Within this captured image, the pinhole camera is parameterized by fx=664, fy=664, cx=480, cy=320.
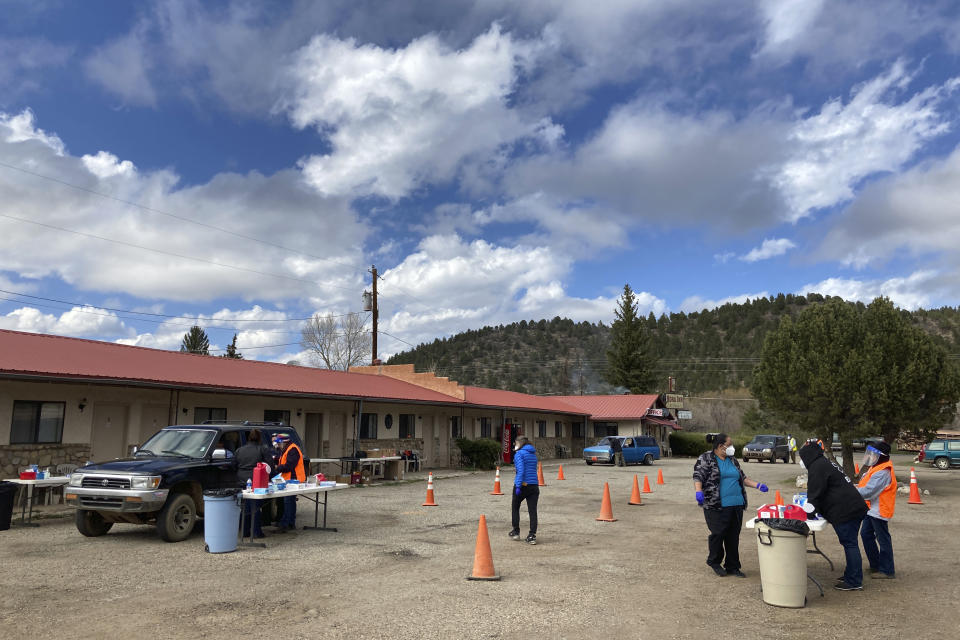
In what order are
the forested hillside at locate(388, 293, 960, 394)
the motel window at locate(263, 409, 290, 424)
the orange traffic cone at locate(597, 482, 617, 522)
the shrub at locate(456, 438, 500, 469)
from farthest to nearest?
the forested hillside at locate(388, 293, 960, 394) → the shrub at locate(456, 438, 500, 469) → the motel window at locate(263, 409, 290, 424) → the orange traffic cone at locate(597, 482, 617, 522)

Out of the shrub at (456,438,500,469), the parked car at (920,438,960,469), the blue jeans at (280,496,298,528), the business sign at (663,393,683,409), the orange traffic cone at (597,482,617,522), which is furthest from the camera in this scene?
the business sign at (663,393,683,409)

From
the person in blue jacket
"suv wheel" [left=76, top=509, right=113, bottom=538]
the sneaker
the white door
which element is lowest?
the sneaker

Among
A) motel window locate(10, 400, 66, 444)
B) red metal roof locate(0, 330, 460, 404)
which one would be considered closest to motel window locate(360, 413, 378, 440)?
red metal roof locate(0, 330, 460, 404)

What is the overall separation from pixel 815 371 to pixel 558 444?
1011 inches

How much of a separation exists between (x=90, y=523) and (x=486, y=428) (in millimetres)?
27030

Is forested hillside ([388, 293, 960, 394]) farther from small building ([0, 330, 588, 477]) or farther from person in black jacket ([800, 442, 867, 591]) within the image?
person in black jacket ([800, 442, 867, 591])

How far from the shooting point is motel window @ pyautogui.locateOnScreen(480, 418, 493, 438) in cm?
3641

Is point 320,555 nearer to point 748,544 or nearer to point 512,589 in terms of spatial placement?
point 512,589

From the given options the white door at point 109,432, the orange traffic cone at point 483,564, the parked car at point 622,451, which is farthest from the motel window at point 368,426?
the orange traffic cone at point 483,564

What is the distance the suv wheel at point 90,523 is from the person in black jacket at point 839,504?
10730 mm

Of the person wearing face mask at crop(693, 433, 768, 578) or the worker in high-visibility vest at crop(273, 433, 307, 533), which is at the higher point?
the worker in high-visibility vest at crop(273, 433, 307, 533)

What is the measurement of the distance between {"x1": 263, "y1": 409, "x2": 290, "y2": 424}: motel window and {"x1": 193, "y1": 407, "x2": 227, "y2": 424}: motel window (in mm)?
1679

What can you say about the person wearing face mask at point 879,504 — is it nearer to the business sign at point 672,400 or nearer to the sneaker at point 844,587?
the sneaker at point 844,587

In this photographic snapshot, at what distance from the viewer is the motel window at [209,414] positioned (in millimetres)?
19594
